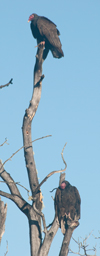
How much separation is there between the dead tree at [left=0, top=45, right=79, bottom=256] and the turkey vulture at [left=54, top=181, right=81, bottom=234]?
54 centimetres

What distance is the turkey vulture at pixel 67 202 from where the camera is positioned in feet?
19.1

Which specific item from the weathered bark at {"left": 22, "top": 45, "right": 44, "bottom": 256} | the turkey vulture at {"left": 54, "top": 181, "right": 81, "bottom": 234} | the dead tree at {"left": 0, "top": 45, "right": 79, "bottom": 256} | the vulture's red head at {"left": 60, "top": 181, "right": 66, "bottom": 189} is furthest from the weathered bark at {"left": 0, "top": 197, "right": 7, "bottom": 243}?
the vulture's red head at {"left": 60, "top": 181, "right": 66, "bottom": 189}

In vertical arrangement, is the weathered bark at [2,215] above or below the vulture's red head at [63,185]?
below

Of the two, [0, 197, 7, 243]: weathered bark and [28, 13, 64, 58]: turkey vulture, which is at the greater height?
[28, 13, 64, 58]: turkey vulture

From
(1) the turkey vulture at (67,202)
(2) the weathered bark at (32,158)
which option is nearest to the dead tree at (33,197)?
(2) the weathered bark at (32,158)

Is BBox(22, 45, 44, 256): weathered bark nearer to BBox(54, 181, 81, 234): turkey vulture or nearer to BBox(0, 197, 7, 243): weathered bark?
BBox(0, 197, 7, 243): weathered bark

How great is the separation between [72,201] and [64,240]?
4.85 feet

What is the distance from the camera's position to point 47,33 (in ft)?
26.2

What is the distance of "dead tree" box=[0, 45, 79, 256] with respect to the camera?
4.98 metres

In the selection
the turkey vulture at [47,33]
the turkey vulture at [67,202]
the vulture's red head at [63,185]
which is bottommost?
the turkey vulture at [67,202]

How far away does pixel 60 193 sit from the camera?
6059 mm

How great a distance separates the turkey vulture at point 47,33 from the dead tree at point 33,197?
222 centimetres

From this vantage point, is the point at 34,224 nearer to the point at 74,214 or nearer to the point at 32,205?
the point at 32,205

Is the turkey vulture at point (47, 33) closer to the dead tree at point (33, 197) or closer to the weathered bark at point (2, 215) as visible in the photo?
the dead tree at point (33, 197)
